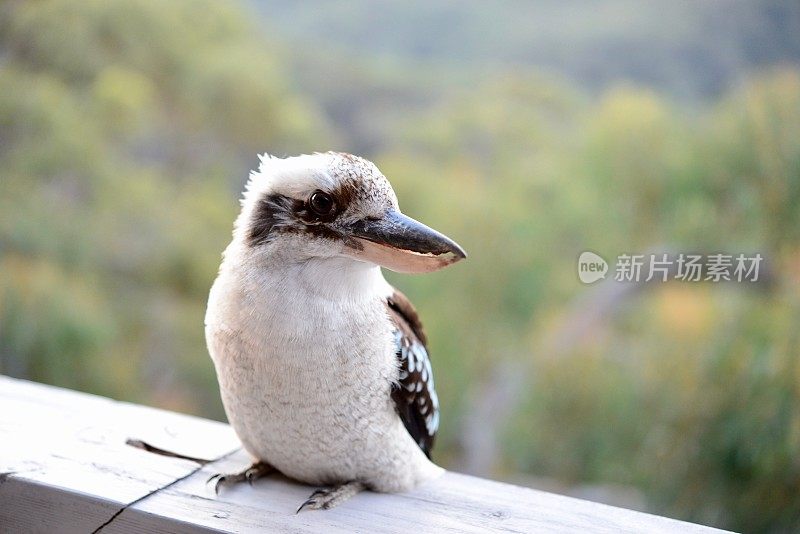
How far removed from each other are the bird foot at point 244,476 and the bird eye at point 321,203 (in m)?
0.43

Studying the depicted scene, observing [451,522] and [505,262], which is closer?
[451,522]

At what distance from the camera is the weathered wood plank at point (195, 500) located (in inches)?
39.9

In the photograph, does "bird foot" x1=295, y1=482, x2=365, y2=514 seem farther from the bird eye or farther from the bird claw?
the bird eye

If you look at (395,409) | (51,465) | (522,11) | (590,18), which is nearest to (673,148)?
(590,18)

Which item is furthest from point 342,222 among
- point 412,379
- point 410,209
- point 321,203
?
point 410,209

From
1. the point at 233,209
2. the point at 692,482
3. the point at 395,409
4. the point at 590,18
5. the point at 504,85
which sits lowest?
the point at 692,482

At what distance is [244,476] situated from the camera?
1.12 metres

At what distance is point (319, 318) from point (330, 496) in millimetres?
276

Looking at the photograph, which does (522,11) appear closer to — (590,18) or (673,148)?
(590,18)

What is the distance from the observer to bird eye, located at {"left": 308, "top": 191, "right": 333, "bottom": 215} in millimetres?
958

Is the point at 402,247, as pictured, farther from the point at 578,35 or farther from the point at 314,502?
the point at 578,35

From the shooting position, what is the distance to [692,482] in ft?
6.20

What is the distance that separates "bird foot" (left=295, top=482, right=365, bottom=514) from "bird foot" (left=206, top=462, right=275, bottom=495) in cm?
10

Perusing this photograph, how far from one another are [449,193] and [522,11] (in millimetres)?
551
